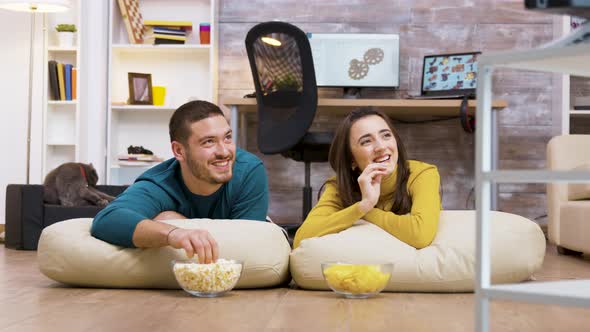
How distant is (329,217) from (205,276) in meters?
0.56

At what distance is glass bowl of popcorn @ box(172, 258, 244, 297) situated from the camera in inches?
91.9

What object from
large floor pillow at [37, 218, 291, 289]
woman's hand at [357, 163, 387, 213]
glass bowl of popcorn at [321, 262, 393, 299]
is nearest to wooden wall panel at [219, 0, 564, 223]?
woman's hand at [357, 163, 387, 213]

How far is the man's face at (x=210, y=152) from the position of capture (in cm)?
265

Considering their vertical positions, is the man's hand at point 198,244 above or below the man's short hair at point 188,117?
below

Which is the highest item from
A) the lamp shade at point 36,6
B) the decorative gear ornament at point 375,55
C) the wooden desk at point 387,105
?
the lamp shade at point 36,6

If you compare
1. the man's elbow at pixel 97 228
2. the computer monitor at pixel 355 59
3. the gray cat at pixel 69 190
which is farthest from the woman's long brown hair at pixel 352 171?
the computer monitor at pixel 355 59

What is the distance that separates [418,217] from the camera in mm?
2650

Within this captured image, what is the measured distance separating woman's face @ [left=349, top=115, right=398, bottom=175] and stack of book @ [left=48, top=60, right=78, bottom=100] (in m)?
3.02

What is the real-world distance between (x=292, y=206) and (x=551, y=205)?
1.88 m

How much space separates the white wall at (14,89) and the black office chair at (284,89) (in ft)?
6.19

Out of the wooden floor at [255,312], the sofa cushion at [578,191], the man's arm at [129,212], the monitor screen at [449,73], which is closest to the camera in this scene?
the wooden floor at [255,312]

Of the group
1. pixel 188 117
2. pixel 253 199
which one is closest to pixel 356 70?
pixel 253 199

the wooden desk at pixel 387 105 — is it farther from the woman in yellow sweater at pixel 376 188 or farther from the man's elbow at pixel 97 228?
the man's elbow at pixel 97 228

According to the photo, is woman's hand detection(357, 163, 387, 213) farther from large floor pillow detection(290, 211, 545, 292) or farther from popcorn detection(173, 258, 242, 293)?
popcorn detection(173, 258, 242, 293)
